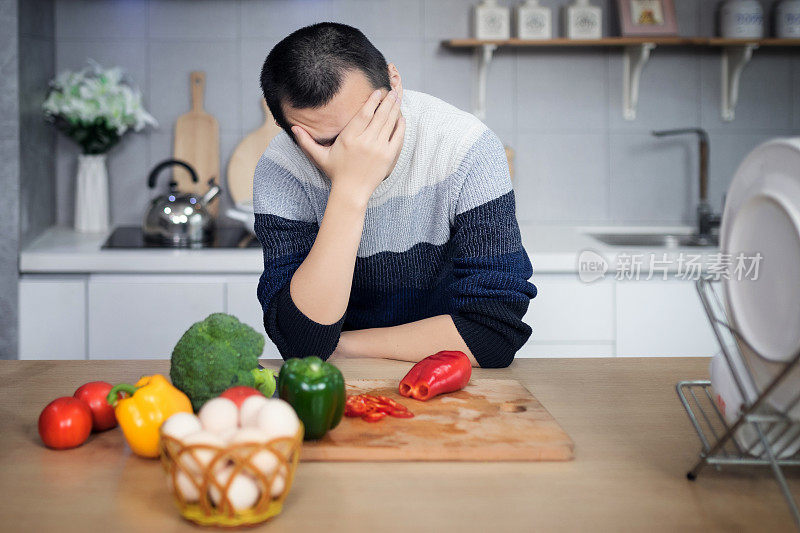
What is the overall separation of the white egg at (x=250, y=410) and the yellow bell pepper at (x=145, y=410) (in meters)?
0.11

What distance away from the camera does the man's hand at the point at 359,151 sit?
1.24 metres

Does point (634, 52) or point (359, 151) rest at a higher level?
point (634, 52)

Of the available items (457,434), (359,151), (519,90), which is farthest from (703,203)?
(457,434)

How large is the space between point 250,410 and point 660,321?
175 centimetres

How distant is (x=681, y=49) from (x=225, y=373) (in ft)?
7.74

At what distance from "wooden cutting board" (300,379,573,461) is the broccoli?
0.38ft

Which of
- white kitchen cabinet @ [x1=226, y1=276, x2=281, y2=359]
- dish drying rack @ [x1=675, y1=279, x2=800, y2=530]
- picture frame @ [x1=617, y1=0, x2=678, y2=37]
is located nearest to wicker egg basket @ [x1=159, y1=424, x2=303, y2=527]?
dish drying rack @ [x1=675, y1=279, x2=800, y2=530]

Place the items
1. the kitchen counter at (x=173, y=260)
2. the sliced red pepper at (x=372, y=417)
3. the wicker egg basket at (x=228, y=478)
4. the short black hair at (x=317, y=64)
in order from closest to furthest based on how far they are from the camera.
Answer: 1. the wicker egg basket at (x=228, y=478)
2. the sliced red pepper at (x=372, y=417)
3. the short black hair at (x=317, y=64)
4. the kitchen counter at (x=173, y=260)

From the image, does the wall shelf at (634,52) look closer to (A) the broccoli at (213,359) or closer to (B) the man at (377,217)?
(B) the man at (377,217)

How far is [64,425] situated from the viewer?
34.1 inches

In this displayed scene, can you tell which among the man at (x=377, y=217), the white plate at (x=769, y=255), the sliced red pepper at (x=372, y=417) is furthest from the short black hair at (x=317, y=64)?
the white plate at (x=769, y=255)

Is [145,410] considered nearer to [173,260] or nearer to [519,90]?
[173,260]

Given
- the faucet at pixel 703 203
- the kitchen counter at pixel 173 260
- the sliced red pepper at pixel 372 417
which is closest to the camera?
the sliced red pepper at pixel 372 417

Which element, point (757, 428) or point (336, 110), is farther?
point (336, 110)
